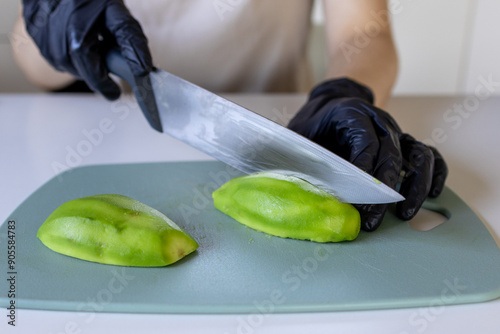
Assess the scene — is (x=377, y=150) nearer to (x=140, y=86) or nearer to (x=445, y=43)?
(x=140, y=86)

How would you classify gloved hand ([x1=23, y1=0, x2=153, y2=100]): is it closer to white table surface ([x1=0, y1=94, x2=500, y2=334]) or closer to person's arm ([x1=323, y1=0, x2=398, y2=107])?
white table surface ([x1=0, y1=94, x2=500, y2=334])

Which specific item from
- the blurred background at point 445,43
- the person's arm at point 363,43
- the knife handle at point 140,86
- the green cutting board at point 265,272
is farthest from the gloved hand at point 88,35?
the blurred background at point 445,43

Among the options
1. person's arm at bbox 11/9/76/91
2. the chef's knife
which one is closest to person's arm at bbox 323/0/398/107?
the chef's knife

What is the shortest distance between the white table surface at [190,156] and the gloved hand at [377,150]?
167mm

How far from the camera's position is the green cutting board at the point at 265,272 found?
77 cm

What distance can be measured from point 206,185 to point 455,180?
2.11 ft

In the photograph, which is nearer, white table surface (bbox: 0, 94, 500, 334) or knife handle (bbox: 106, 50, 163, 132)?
white table surface (bbox: 0, 94, 500, 334)

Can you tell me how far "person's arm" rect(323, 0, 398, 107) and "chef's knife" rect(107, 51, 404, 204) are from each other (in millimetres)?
744

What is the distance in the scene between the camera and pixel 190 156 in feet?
4.52

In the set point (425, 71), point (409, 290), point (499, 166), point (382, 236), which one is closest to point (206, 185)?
point (382, 236)

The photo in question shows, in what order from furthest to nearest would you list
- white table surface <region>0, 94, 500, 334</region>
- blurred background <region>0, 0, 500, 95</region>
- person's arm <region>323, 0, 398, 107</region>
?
blurred background <region>0, 0, 500, 95</region>
person's arm <region>323, 0, 398, 107</region>
white table surface <region>0, 94, 500, 334</region>

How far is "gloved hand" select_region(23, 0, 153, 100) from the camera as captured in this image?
3.88 ft

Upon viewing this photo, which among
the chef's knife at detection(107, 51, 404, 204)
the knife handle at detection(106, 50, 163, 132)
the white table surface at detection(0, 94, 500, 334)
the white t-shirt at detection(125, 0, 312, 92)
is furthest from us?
the white t-shirt at detection(125, 0, 312, 92)

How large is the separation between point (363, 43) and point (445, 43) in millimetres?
2793
